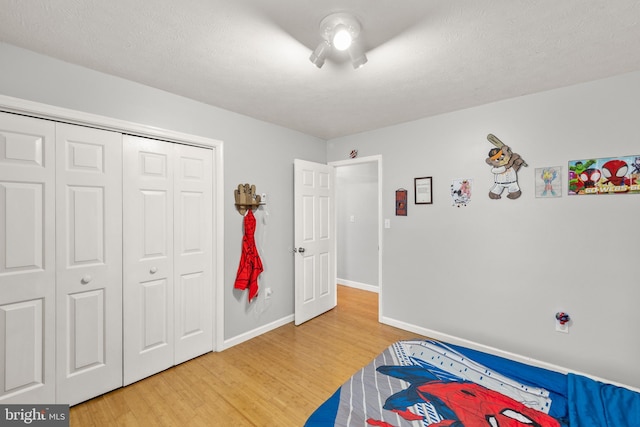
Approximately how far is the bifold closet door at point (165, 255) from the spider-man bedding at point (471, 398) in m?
1.49

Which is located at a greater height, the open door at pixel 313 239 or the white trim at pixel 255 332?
the open door at pixel 313 239

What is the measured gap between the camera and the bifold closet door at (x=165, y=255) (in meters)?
2.23

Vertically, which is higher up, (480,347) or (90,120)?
(90,120)

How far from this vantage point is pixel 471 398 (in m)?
1.80

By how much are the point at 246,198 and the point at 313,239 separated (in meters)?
1.11

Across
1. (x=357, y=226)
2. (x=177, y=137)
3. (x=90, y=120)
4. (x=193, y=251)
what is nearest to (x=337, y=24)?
(x=177, y=137)

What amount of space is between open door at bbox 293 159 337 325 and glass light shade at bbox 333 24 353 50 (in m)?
1.93

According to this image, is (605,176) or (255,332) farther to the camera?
(255,332)

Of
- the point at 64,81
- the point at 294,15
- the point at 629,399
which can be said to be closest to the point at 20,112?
the point at 64,81

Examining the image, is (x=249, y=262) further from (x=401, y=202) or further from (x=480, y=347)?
(x=480, y=347)

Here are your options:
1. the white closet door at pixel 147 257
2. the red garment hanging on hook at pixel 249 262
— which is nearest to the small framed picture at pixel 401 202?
the red garment hanging on hook at pixel 249 262

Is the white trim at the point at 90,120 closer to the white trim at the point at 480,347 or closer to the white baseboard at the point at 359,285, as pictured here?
the white trim at the point at 480,347

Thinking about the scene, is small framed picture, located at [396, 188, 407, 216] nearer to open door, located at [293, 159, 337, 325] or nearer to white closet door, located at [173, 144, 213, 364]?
open door, located at [293, 159, 337, 325]

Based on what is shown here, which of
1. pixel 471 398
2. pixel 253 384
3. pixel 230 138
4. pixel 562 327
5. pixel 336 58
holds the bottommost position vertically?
pixel 253 384
